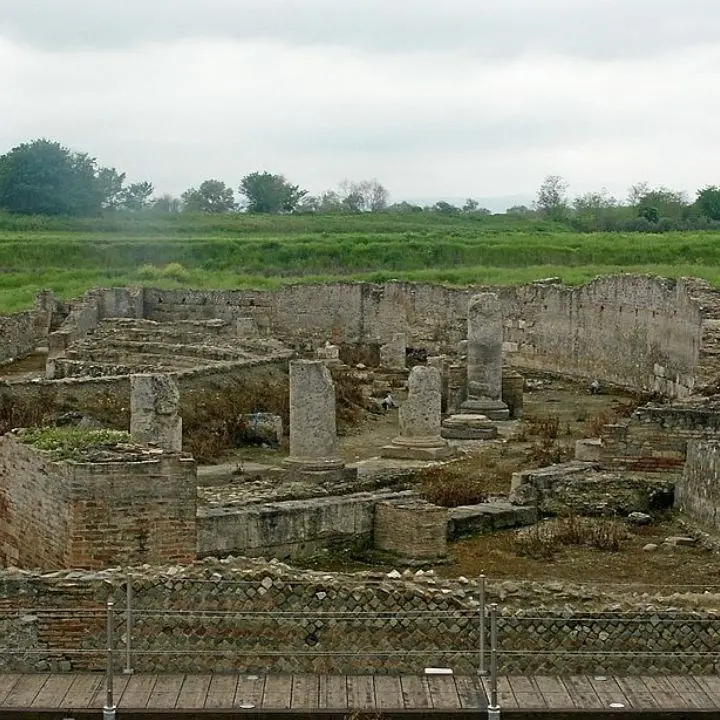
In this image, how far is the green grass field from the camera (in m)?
46.4

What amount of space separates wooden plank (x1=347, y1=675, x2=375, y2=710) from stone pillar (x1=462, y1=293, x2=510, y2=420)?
17934mm

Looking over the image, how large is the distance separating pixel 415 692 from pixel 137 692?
191 centimetres

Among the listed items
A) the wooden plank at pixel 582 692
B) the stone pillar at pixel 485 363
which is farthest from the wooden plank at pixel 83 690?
the stone pillar at pixel 485 363

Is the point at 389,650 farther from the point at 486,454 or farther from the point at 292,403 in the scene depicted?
the point at 486,454

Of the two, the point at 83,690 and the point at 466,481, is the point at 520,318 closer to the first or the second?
the point at 466,481

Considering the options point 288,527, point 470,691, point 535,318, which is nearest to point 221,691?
point 470,691

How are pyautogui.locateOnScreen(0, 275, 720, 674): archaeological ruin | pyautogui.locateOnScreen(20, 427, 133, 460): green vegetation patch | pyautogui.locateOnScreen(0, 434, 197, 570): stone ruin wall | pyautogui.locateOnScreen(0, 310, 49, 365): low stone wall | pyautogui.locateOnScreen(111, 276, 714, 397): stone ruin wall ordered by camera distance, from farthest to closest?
pyautogui.locateOnScreen(0, 310, 49, 365): low stone wall, pyautogui.locateOnScreen(111, 276, 714, 397): stone ruin wall, pyautogui.locateOnScreen(20, 427, 133, 460): green vegetation patch, pyautogui.locateOnScreen(0, 434, 197, 570): stone ruin wall, pyautogui.locateOnScreen(0, 275, 720, 674): archaeological ruin

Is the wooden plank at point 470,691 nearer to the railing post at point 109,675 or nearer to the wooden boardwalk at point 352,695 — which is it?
the wooden boardwalk at point 352,695

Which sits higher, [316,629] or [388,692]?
[316,629]

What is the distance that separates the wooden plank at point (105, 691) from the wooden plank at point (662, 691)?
3647 mm

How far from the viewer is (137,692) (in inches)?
412

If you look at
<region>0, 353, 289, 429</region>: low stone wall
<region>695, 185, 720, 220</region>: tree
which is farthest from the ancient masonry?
<region>695, 185, 720, 220</region>: tree

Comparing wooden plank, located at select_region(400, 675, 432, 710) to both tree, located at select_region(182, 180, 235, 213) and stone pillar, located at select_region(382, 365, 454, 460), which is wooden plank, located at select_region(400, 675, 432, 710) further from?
tree, located at select_region(182, 180, 235, 213)

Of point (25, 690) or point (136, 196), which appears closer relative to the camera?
point (25, 690)
